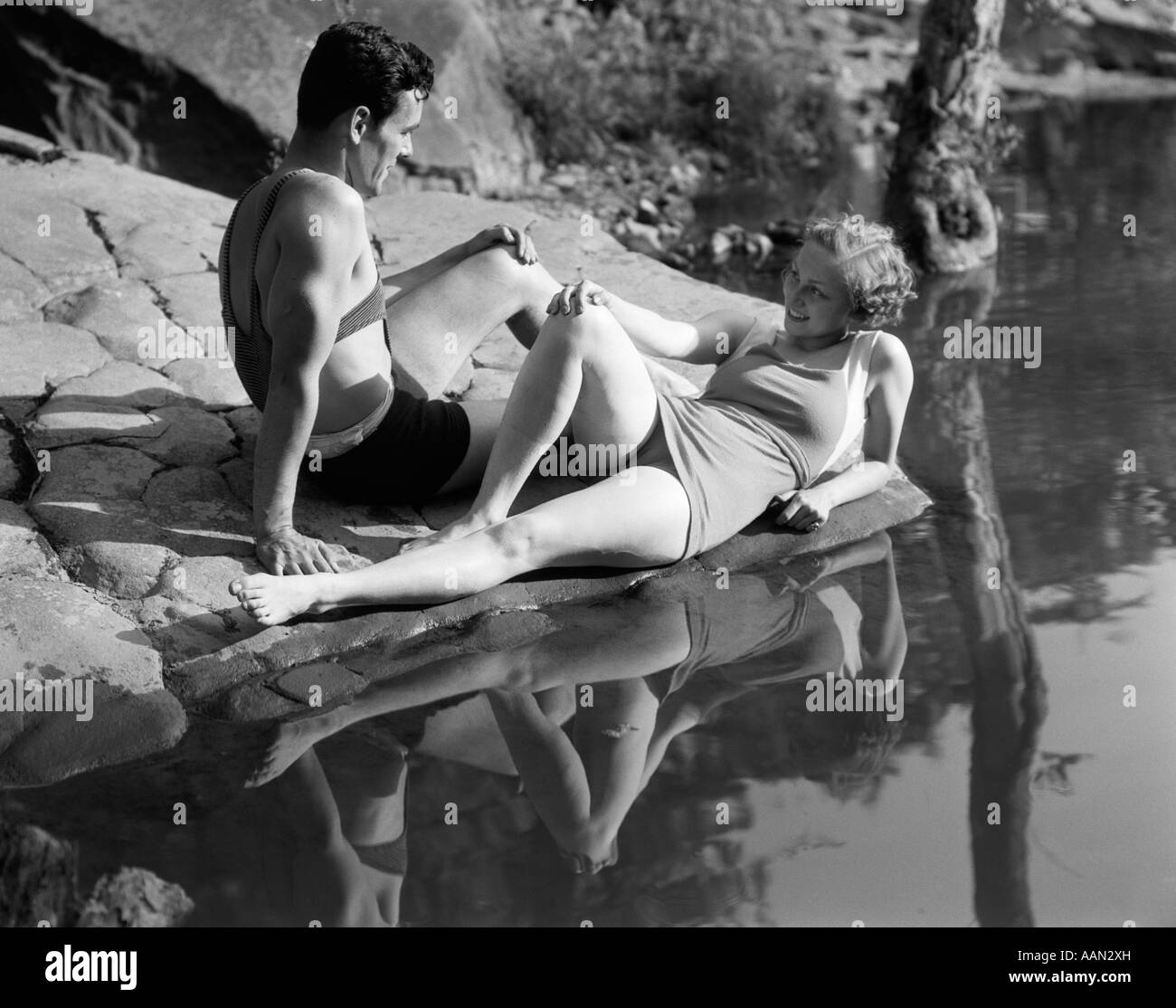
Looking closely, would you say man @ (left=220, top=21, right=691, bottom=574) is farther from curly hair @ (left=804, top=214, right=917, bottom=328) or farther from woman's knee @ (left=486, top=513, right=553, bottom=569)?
curly hair @ (left=804, top=214, right=917, bottom=328)

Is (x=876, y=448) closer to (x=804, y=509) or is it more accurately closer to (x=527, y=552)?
(x=804, y=509)

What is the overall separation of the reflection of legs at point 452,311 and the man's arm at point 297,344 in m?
0.57

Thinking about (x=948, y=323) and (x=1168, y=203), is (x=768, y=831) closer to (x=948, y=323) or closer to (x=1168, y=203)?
(x=948, y=323)

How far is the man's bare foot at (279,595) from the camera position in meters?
3.33

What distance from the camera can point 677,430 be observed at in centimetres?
386

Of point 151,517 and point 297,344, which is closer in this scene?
point 297,344

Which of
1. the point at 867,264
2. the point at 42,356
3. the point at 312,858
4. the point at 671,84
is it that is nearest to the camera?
the point at 312,858

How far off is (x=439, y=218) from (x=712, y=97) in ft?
13.8

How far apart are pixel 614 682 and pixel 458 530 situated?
1.80 feet

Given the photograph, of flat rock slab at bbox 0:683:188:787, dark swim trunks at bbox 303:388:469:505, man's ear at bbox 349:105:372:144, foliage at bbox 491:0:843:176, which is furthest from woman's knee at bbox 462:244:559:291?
foliage at bbox 491:0:843:176

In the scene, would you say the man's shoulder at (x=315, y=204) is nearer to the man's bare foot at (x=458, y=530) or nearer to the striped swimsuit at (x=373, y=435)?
the striped swimsuit at (x=373, y=435)

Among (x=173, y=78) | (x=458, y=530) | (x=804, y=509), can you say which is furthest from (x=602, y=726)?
(x=173, y=78)

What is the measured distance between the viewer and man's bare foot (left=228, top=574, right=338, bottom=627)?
333cm

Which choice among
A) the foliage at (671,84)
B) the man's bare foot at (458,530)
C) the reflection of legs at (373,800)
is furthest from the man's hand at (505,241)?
the foliage at (671,84)
